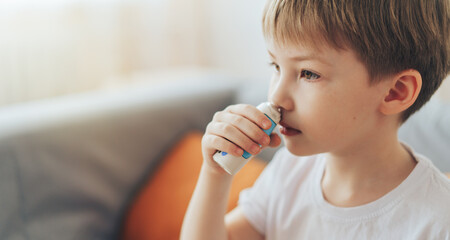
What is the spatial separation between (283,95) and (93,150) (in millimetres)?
821

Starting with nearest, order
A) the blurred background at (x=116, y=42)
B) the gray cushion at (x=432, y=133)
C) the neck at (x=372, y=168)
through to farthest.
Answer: the neck at (x=372, y=168) < the gray cushion at (x=432, y=133) < the blurred background at (x=116, y=42)

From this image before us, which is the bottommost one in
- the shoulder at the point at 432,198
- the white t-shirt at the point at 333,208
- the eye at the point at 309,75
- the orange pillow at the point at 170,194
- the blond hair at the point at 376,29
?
the orange pillow at the point at 170,194

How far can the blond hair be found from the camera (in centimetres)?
62

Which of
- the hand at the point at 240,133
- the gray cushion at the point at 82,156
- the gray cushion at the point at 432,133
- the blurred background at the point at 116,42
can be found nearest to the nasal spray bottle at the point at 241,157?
the hand at the point at 240,133

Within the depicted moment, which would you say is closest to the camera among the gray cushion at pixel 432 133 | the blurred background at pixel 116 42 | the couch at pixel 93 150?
the gray cushion at pixel 432 133

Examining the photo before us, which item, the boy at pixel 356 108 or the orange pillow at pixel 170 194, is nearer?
the boy at pixel 356 108

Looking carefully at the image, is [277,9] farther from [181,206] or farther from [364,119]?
[181,206]

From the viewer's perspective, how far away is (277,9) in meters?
0.67

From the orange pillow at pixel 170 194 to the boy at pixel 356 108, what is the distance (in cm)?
48

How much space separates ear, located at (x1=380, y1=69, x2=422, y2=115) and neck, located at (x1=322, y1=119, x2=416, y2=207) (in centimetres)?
6

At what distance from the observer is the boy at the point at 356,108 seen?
0.63m

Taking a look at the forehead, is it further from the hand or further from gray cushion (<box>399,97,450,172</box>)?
gray cushion (<box>399,97,450,172</box>)

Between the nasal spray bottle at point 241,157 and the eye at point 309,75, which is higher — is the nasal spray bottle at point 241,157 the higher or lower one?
the lower one

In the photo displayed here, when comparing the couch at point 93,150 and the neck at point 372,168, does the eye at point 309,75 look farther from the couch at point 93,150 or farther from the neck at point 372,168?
the couch at point 93,150
